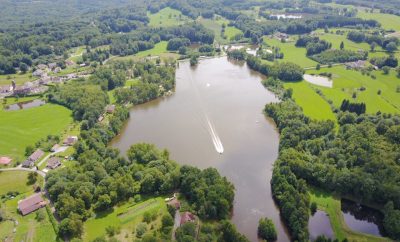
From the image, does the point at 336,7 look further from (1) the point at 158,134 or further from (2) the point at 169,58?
(1) the point at 158,134

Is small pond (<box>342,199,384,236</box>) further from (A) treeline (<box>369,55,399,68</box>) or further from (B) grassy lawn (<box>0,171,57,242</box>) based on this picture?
(A) treeline (<box>369,55,399,68</box>)

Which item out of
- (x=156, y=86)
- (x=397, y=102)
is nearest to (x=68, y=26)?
(x=156, y=86)

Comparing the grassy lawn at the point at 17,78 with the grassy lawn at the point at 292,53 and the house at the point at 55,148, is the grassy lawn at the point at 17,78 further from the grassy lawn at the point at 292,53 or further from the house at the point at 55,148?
the grassy lawn at the point at 292,53

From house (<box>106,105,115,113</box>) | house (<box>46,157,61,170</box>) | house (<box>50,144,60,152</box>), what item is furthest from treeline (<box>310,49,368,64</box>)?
house (<box>46,157,61,170</box>)

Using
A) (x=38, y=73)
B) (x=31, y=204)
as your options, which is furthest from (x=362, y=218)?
(x=38, y=73)

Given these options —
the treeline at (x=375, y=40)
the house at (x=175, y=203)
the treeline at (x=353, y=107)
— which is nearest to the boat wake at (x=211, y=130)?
the house at (x=175, y=203)

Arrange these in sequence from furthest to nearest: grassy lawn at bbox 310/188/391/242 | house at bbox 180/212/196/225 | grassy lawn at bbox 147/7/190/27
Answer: grassy lawn at bbox 147/7/190/27 → house at bbox 180/212/196/225 → grassy lawn at bbox 310/188/391/242
